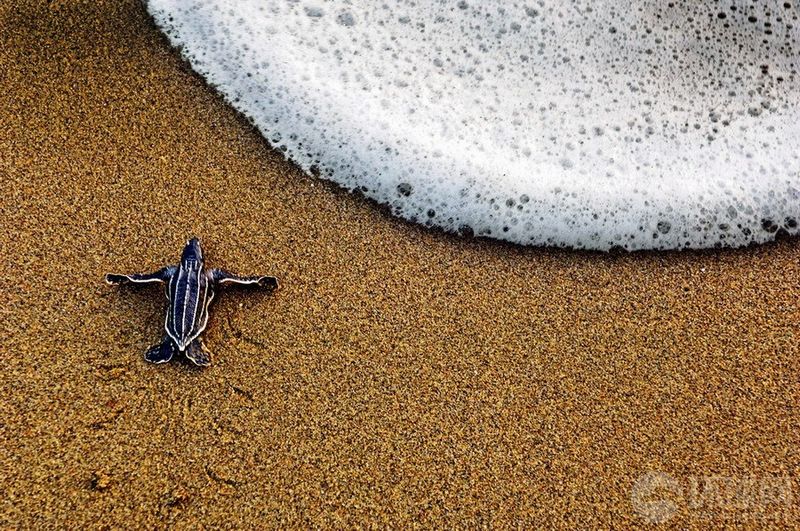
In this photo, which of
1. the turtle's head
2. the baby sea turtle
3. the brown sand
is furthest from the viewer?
the turtle's head

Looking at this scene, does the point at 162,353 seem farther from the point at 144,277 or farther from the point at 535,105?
the point at 535,105

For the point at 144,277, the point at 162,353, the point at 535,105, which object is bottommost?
the point at 162,353

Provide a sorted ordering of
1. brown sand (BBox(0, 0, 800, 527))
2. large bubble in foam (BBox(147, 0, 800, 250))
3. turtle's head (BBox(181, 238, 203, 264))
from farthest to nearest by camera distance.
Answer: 1. large bubble in foam (BBox(147, 0, 800, 250))
2. turtle's head (BBox(181, 238, 203, 264))
3. brown sand (BBox(0, 0, 800, 527))

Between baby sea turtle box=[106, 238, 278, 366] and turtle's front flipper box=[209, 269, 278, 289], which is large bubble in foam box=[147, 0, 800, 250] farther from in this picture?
baby sea turtle box=[106, 238, 278, 366]

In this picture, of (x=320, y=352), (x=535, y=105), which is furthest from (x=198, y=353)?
(x=535, y=105)

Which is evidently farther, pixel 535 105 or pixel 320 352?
pixel 535 105

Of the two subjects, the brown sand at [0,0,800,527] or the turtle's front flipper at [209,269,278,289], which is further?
the turtle's front flipper at [209,269,278,289]

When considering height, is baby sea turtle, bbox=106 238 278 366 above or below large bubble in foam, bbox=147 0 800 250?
below
